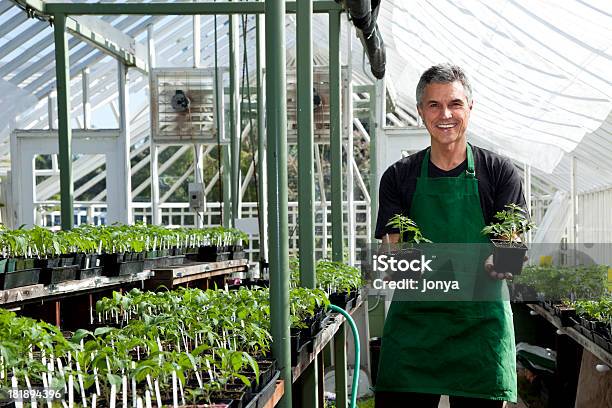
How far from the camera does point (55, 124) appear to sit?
49.8 feet

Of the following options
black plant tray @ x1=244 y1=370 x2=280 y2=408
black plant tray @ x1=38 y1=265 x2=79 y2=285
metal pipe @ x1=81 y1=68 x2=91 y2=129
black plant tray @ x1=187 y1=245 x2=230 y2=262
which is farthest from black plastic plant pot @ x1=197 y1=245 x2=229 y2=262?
black plant tray @ x1=244 y1=370 x2=280 y2=408

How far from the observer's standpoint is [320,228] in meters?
16.4

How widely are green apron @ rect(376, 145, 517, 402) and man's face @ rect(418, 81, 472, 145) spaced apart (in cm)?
11

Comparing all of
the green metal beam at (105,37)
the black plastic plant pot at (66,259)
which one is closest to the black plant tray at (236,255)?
the green metal beam at (105,37)

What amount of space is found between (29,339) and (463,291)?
1.30 metres

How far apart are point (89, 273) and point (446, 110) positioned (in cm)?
310

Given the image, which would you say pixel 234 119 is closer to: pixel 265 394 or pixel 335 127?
pixel 335 127

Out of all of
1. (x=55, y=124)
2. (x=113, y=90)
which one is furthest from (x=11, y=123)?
(x=113, y=90)

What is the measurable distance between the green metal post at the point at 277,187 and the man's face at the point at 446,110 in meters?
0.63

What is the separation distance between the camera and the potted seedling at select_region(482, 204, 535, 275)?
270 centimetres

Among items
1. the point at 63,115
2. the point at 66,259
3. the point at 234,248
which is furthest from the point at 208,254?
the point at 66,259

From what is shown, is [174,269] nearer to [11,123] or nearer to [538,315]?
[538,315]

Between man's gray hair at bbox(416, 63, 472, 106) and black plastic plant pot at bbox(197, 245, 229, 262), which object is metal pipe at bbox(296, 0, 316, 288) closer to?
man's gray hair at bbox(416, 63, 472, 106)

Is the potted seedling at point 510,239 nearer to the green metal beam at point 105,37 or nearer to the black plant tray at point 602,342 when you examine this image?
the black plant tray at point 602,342
